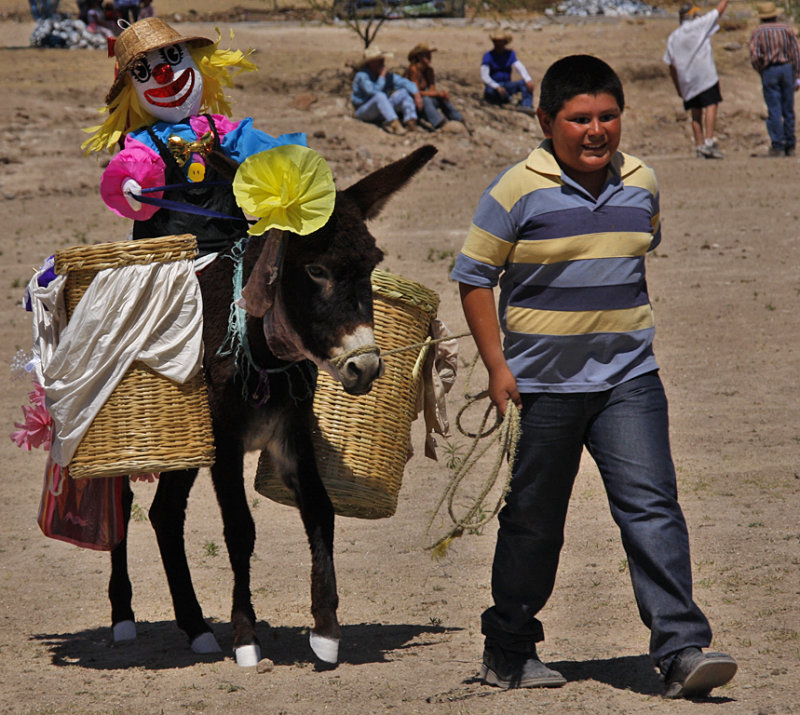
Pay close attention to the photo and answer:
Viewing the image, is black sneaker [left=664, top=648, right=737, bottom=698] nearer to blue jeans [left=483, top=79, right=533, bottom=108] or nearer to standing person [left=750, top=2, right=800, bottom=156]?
standing person [left=750, top=2, right=800, bottom=156]

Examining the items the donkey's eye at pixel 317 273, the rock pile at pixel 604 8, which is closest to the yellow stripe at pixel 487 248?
the donkey's eye at pixel 317 273

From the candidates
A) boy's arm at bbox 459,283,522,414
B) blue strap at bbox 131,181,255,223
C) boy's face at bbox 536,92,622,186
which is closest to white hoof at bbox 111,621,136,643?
blue strap at bbox 131,181,255,223

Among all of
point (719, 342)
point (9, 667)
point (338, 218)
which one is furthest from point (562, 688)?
point (719, 342)

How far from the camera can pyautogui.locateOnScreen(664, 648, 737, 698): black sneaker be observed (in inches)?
143

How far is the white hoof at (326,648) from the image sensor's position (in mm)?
4367

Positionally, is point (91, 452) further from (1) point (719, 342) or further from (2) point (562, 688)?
(1) point (719, 342)

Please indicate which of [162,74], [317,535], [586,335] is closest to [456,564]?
[317,535]

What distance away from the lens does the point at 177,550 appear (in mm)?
4922

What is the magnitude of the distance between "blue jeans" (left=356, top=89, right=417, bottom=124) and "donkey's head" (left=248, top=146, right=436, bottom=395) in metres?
14.1

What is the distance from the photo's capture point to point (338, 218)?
414 cm

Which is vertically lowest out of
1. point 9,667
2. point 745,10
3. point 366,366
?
point 9,667

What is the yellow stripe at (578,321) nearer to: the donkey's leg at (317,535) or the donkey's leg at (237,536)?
the donkey's leg at (317,535)

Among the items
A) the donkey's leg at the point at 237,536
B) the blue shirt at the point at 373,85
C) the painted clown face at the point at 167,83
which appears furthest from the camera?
the blue shirt at the point at 373,85

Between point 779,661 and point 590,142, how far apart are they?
187cm
